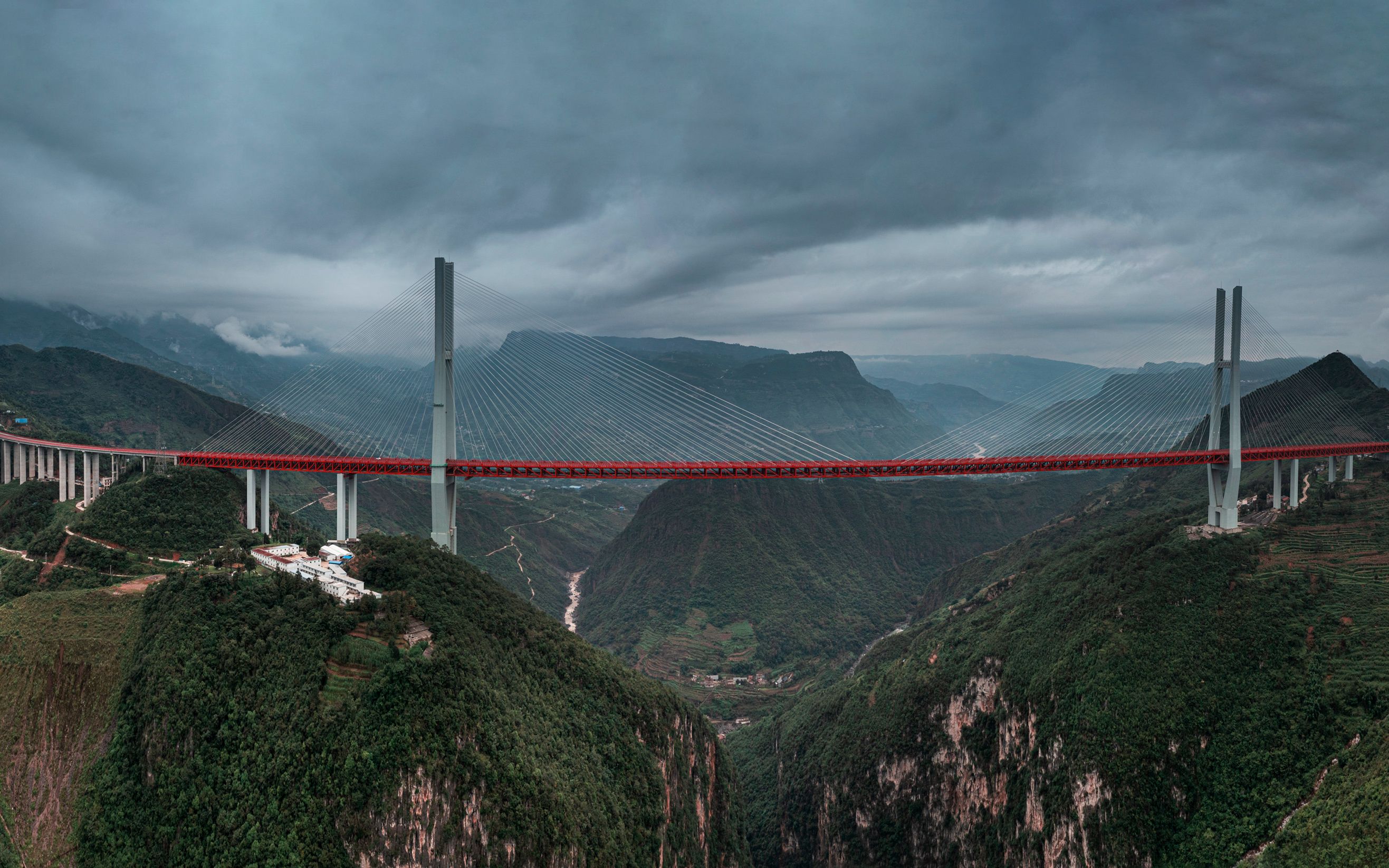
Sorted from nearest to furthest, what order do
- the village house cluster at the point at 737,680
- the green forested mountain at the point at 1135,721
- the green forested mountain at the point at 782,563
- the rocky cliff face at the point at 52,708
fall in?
the rocky cliff face at the point at 52,708 < the green forested mountain at the point at 1135,721 < the village house cluster at the point at 737,680 < the green forested mountain at the point at 782,563

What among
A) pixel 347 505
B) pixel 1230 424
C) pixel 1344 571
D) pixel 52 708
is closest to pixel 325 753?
pixel 52 708

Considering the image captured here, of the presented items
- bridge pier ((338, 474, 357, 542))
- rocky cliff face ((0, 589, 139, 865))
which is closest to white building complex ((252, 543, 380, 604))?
bridge pier ((338, 474, 357, 542))

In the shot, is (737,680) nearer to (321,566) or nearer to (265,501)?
(265,501)

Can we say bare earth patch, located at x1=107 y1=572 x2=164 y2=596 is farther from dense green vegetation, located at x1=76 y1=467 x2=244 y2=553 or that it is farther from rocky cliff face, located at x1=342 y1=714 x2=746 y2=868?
rocky cliff face, located at x1=342 y1=714 x2=746 y2=868

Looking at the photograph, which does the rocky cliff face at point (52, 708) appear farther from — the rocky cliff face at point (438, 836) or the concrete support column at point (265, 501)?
the concrete support column at point (265, 501)

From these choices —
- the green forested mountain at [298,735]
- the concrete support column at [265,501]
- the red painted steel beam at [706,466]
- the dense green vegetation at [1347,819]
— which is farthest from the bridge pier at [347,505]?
the dense green vegetation at [1347,819]

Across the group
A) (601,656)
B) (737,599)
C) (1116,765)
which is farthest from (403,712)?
(737,599)

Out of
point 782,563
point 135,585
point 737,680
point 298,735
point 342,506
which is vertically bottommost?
point 737,680

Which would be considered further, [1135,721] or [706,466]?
[706,466]
